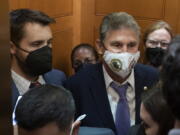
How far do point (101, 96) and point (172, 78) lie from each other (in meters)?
1.09

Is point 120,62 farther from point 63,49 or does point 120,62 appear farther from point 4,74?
point 63,49

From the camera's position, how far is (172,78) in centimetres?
64

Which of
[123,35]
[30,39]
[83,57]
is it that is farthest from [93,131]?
[83,57]

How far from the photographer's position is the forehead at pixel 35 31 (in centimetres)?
180

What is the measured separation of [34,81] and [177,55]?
126 cm

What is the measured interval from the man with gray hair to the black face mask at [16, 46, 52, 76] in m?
0.18

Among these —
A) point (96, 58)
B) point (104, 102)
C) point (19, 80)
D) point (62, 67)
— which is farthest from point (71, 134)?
point (62, 67)

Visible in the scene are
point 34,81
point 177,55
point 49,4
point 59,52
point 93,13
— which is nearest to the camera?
point 177,55

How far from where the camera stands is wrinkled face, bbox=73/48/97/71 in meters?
3.27

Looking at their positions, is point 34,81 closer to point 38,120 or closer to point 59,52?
point 38,120

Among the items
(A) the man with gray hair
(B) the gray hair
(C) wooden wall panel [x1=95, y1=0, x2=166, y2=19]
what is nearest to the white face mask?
(A) the man with gray hair

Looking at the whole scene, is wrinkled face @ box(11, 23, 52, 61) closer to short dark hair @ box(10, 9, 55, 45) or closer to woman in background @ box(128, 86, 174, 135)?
short dark hair @ box(10, 9, 55, 45)

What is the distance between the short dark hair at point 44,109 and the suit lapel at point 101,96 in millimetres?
497

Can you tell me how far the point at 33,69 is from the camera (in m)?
1.82
